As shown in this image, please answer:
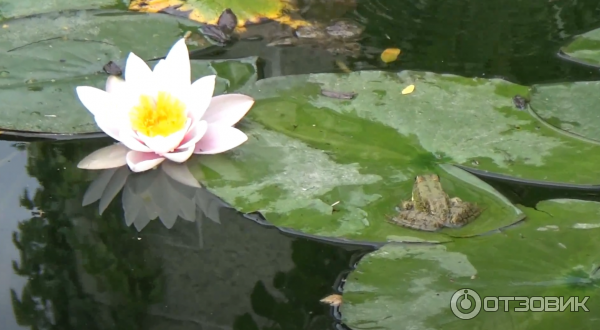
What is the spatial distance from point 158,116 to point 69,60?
0.43m

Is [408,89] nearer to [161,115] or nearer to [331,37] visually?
[331,37]

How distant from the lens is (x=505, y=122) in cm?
154

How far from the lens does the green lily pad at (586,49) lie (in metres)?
1.87

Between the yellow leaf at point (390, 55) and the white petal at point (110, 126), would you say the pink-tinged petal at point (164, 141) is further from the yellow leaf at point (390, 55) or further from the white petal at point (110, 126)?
the yellow leaf at point (390, 55)

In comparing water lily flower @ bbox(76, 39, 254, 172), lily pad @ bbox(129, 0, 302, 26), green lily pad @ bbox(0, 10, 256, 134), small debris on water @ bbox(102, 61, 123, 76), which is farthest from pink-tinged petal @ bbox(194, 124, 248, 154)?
lily pad @ bbox(129, 0, 302, 26)

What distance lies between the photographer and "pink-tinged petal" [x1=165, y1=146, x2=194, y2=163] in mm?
1435

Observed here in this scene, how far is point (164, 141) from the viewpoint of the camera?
1412 mm

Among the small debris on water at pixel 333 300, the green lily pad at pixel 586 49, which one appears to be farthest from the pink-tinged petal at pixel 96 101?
the green lily pad at pixel 586 49

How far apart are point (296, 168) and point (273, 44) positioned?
2.21ft

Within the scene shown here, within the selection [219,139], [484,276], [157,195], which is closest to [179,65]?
[219,139]

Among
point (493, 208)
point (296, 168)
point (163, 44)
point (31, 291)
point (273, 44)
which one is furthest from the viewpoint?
point (273, 44)

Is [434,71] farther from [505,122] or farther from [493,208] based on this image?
[493,208]

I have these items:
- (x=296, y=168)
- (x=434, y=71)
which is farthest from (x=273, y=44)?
(x=296, y=168)

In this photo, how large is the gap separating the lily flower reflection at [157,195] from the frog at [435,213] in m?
0.45
